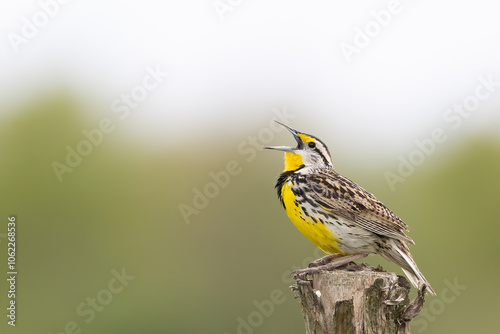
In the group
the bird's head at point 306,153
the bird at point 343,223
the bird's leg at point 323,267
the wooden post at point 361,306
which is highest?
the bird's head at point 306,153

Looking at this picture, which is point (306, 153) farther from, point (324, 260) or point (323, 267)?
point (323, 267)

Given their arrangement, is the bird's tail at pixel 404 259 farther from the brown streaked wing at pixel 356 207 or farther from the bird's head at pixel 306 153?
the bird's head at pixel 306 153

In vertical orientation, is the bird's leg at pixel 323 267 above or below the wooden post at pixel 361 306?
above

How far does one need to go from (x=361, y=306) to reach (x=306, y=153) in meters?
1.64

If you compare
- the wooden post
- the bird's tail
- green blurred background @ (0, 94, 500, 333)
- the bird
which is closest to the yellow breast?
the bird

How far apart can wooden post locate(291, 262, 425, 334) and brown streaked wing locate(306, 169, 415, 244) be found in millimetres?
765

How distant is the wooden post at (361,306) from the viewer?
4.01 metres

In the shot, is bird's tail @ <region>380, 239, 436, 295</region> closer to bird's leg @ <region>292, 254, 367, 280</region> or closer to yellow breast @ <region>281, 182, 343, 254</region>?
bird's leg @ <region>292, 254, 367, 280</region>

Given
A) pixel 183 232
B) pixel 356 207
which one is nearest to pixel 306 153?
pixel 356 207

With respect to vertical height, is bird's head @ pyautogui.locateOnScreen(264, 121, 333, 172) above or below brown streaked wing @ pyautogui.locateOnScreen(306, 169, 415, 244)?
above

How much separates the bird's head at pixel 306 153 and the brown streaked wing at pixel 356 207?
0.27 m

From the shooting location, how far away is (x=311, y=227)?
16.1 ft

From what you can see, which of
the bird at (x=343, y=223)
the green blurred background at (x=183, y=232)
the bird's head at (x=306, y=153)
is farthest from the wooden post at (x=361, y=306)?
A: the green blurred background at (x=183, y=232)

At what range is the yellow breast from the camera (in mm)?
4879
